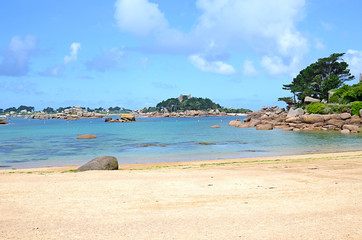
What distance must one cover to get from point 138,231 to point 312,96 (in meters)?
81.9

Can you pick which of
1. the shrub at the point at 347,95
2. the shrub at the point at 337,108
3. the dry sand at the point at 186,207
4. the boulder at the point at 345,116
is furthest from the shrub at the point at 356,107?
the dry sand at the point at 186,207

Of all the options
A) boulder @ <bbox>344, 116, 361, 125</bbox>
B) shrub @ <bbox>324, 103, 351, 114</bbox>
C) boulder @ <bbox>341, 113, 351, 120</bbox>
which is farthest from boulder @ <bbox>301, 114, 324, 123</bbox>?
shrub @ <bbox>324, 103, 351, 114</bbox>

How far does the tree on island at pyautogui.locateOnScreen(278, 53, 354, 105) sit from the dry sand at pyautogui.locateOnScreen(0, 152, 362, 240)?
69180 millimetres

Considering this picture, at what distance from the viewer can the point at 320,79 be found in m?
78.8

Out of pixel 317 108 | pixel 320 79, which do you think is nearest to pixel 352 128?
pixel 317 108

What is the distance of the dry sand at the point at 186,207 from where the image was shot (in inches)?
271

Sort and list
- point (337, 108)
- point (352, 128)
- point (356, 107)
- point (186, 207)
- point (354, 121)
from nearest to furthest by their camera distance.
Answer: point (186, 207) < point (352, 128) < point (354, 121) < point (356, 107) < point (337, 108)

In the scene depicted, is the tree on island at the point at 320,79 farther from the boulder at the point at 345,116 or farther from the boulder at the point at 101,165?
the boulder at the point at 101,165

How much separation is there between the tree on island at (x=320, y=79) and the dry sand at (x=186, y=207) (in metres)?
69.2

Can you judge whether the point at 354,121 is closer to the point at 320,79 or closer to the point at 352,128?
the point at 352,128

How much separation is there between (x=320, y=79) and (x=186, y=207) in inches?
3099

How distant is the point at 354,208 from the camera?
842 centimetres

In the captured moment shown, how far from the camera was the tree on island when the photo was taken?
7644cm

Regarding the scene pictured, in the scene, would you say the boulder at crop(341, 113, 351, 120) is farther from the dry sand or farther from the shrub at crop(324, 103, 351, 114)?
the dry sand
